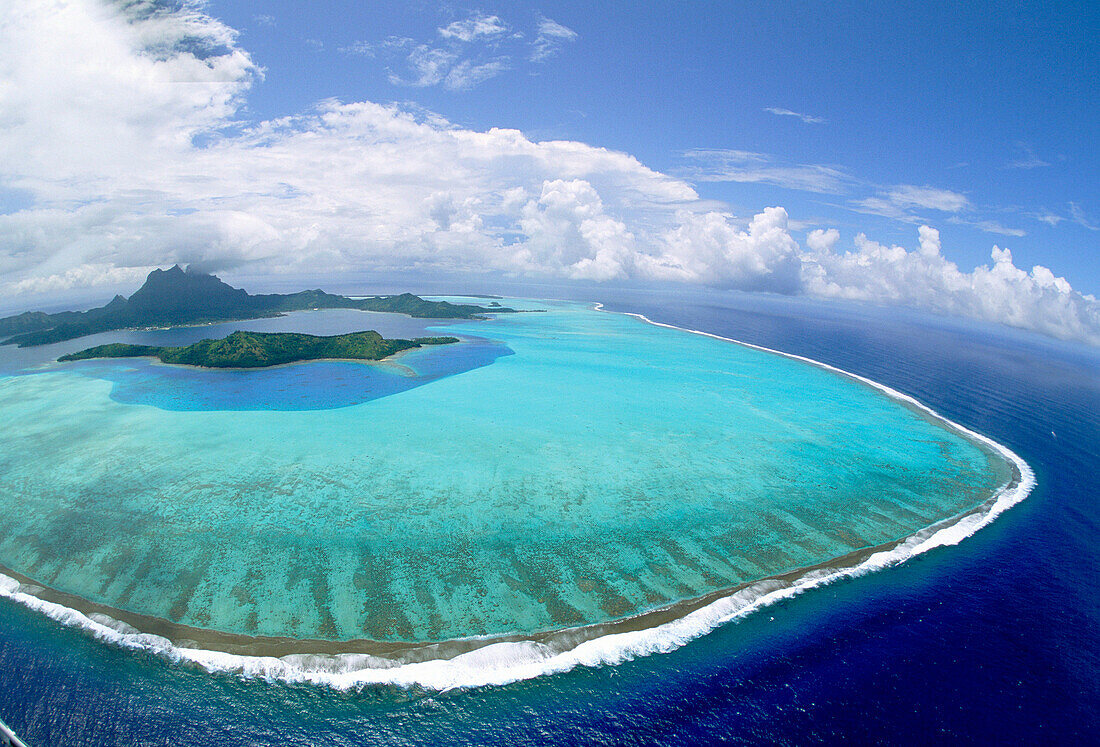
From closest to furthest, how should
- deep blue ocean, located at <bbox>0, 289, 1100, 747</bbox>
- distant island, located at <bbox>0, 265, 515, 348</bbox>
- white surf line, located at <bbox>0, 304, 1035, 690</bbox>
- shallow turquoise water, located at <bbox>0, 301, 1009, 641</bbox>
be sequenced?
1. deep blue ocean, located at <bbox>0, 289, 1100, 747</bbox>
2. white surf line, located at <bbox>0, 304, 1035, 690</bbox>
3. shallow turquoise water, located at <bbox>0, 301, 1009, 641</bbox>
4. distant island, located at <bbox>0, 265, 515, 348</bbox>

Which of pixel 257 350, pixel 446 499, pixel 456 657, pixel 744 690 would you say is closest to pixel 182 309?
pixel 257 350

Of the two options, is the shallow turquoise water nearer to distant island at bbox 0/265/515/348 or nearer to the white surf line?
the white surf line

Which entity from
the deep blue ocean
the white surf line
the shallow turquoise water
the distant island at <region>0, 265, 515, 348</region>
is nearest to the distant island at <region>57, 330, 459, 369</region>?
the shallow turquoise water

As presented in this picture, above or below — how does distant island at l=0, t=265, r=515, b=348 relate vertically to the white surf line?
above

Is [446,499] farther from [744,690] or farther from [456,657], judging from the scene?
[744,690]

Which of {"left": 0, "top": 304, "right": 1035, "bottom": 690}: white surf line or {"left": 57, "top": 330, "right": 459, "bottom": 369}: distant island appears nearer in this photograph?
{"left": 0, "top": 304, "right": 1035, "bottom": 690}: white surf line

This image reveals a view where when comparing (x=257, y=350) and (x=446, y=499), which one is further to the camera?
(x=257, y=350)
